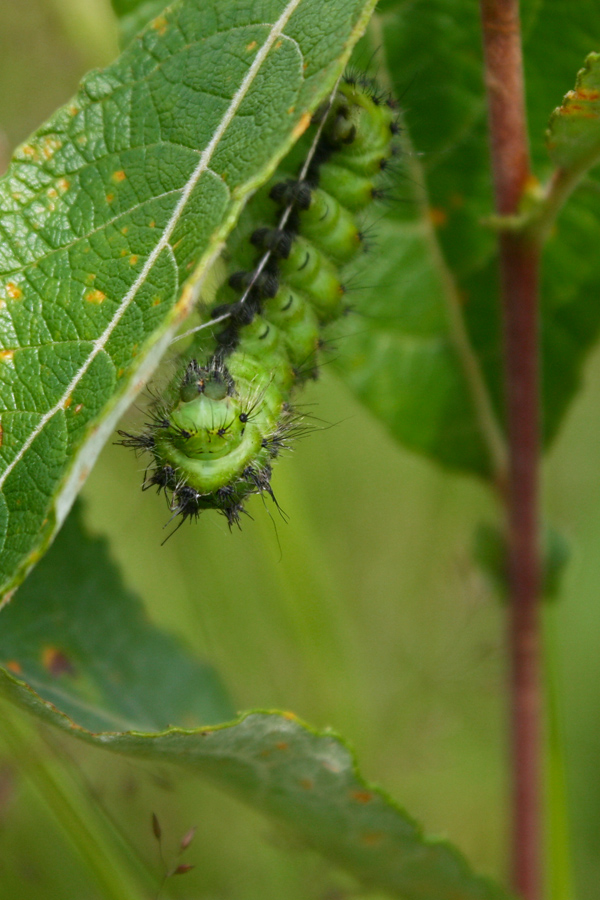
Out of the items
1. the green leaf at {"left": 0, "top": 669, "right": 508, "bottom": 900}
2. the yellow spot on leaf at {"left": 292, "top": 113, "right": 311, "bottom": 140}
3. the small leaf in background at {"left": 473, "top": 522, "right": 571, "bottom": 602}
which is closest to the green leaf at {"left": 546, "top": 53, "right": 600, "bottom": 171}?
the yellow spot on leaf at {"left": 292, "top": 113, "right": 311, "bottom": 140}

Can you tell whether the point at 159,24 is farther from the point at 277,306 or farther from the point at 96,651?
the point at 96,651

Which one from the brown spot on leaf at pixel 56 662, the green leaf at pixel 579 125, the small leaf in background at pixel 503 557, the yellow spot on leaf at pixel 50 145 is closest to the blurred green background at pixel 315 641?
the small leaf in background at pixel 503 557

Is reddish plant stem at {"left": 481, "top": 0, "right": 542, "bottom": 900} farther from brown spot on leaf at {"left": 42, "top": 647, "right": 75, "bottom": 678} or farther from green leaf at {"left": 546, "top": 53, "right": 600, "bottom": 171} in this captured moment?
brown spot on leaf at {"left": 42, "top": 647, "right": 75, "bottom": 678}

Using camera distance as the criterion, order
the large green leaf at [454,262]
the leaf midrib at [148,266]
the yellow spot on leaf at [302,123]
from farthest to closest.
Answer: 1. the large green leaf at [454,262]
2. the leaf midrib at [148,266]
3. the yellow spot on leaf at [302,123]

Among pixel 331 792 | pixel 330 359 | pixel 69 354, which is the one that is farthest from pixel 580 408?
pixel 69 354

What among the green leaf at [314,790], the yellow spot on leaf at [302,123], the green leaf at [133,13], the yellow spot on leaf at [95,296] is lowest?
the green leaf at [314,790]

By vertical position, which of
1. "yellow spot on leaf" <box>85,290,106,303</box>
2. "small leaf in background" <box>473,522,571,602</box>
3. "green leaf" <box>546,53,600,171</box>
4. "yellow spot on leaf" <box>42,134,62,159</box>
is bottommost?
"yellow spot on leaf" <box>85,290,106,303</box>

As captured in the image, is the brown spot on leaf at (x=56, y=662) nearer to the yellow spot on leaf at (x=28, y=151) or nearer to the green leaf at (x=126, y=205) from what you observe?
the green leaf at (x=126, y=205)

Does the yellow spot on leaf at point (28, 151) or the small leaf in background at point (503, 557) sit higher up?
the small leaf in background at point (503, 557)

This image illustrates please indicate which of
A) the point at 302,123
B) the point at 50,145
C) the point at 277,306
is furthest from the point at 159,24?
the point at 277,306
